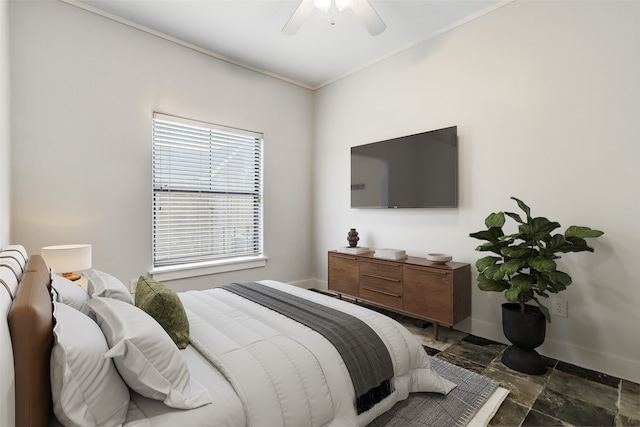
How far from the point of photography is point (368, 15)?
2385 mm

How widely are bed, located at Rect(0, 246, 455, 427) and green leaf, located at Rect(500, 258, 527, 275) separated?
0.83 meters

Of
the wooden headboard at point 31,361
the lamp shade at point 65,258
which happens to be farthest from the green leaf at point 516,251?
the lamp shade at point 65,258

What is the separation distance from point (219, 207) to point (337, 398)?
9.03ft

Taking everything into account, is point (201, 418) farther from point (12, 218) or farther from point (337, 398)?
point (12, 218)

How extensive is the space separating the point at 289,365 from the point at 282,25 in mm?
2968

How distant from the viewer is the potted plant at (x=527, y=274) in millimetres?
2113

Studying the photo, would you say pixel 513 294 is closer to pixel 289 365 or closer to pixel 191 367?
pixel 289 365

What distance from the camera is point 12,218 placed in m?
2.47

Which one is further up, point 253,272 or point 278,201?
point 278,201

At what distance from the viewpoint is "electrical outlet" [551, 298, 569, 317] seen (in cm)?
242

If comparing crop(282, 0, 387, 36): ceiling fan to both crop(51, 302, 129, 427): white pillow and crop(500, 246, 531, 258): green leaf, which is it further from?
crop(51, 302, 129, 427): white pillow

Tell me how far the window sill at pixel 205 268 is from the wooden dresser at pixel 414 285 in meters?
1.16

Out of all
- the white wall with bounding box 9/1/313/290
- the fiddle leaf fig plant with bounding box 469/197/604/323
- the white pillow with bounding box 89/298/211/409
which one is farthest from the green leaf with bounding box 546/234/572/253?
the white wall with bounding box 9/1/313/290

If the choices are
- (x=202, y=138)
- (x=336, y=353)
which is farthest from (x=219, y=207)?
(x=336, y=353)
